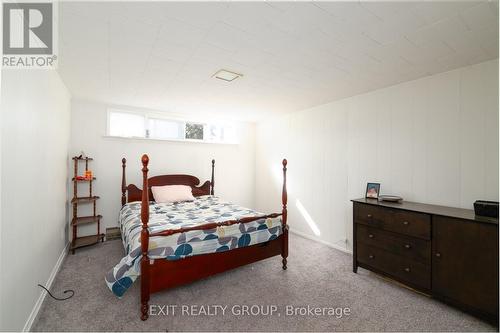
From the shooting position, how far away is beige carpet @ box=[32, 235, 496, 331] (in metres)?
1.86

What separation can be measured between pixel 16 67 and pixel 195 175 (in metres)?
3.26

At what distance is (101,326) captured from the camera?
6.00 ft

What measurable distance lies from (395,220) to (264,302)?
5.13ft

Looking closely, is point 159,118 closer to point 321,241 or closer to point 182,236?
point 182,236

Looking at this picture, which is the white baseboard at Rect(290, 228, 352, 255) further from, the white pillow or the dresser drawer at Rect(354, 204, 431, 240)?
the white pillow

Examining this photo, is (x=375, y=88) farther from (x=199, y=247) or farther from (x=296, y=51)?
(x=199, y=247)

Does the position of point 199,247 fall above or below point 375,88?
below

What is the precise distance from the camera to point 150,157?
4.23m

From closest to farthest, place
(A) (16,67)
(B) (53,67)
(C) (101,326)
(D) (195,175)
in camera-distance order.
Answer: (A) (16,67)
(C) (101,326)
(B) (53,67)
(D) (195,175)

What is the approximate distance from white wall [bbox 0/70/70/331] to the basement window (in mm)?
1223

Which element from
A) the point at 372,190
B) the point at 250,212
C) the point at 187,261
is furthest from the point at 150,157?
the point at 372,190

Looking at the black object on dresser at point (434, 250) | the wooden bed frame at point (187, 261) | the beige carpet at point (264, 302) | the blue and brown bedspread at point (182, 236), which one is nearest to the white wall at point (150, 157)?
the blue and brown bedspread at point (182, 236)

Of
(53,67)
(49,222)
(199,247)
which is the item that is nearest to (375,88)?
(199,247)

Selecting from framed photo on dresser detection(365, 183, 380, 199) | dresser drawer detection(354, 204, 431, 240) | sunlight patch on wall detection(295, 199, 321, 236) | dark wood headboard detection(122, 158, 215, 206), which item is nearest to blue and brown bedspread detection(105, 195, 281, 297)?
dark wood headboard detection(122, 158, 215, 206)
